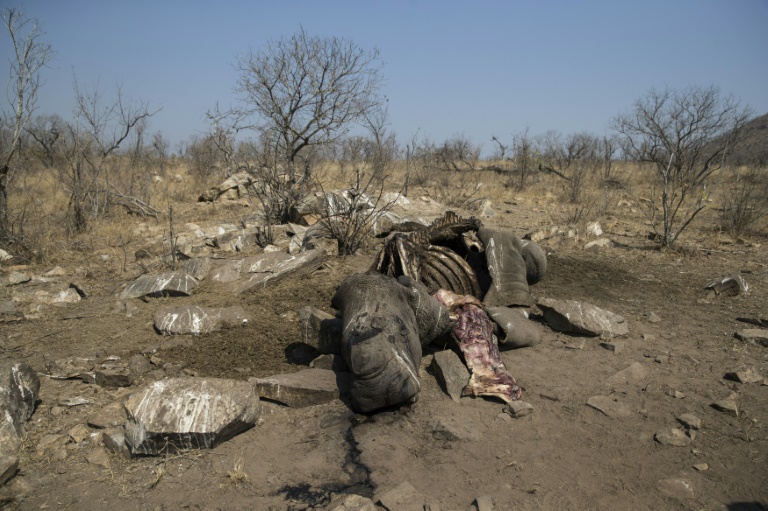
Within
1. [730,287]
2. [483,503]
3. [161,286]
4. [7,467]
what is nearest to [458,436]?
[483,503]

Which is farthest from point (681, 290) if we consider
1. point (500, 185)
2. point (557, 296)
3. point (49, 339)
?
point (500, 185)

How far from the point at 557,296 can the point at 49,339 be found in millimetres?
5322

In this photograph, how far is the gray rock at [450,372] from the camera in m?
4.02

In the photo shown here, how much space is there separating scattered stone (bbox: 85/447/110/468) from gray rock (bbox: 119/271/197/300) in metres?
2.98

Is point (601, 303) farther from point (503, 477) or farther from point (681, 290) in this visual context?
point (503, 477)

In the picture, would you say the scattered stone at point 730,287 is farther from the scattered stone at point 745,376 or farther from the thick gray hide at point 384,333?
the thick gray hide at point 384,333

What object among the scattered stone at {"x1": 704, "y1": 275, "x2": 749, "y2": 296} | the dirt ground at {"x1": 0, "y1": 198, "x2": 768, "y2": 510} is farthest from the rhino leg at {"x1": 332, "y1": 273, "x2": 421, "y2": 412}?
the scattered stone at {"x1": 704, "y1": 275, "x2": 749, "y2": 296}

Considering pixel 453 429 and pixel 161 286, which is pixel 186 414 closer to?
pixel 453 429

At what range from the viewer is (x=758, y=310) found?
548 centimetres

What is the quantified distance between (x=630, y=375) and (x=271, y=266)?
4.34 metres

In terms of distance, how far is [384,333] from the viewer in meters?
3.81

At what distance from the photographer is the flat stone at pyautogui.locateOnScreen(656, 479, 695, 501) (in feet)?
9.39

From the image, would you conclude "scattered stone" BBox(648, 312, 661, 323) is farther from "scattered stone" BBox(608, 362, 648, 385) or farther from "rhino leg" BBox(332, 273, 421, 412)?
"rhino leg" BBox(332, 273, 421, 412)

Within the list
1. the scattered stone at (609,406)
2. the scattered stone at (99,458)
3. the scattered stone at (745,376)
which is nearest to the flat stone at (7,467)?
the scattered stone at (99,458)
